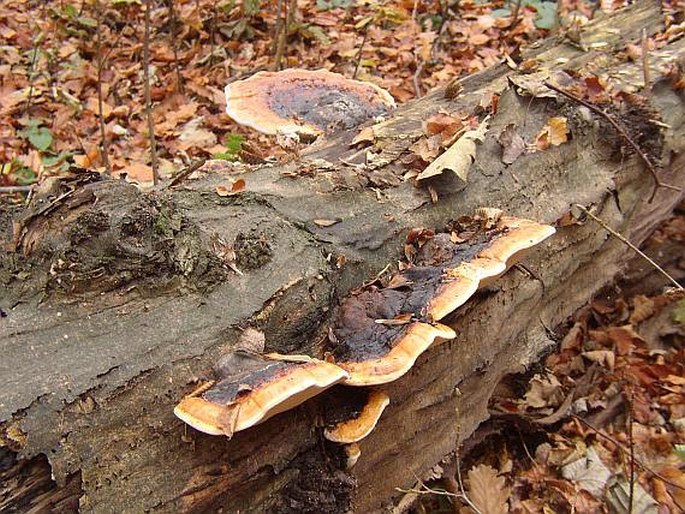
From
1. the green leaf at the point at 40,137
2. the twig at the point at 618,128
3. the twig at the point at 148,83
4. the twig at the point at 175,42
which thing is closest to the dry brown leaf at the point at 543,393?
the twig at the point at 618,128

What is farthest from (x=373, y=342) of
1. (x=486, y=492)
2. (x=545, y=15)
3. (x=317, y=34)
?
(x=545, y=15)

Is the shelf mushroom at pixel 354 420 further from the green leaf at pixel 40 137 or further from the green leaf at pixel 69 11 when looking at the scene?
the green leaf at pixel 69 11

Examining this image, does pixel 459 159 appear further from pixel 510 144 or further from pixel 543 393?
pixel 543 393

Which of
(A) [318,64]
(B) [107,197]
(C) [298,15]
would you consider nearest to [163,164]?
(A) [318,64]

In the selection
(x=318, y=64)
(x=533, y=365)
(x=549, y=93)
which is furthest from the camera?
(x=318, y=64)

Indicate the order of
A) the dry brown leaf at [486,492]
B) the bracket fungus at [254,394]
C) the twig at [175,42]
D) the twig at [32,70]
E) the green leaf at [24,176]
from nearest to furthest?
the bracket fungus at [254,394] < the dry brown leaf at [486,492] < the green leaf at [24,176] < the twig at [32,70] < the twig at [175,42]

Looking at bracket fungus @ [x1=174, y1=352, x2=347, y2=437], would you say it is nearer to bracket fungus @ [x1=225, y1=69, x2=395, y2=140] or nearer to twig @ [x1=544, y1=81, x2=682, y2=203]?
bracket fungus @ [x1=225, y1=69, x2=395, y2=140]

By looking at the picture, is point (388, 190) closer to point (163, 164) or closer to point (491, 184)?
point (491, 184)

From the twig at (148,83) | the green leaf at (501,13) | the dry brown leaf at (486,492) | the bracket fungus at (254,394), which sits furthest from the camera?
the green leaf at (501,13)
